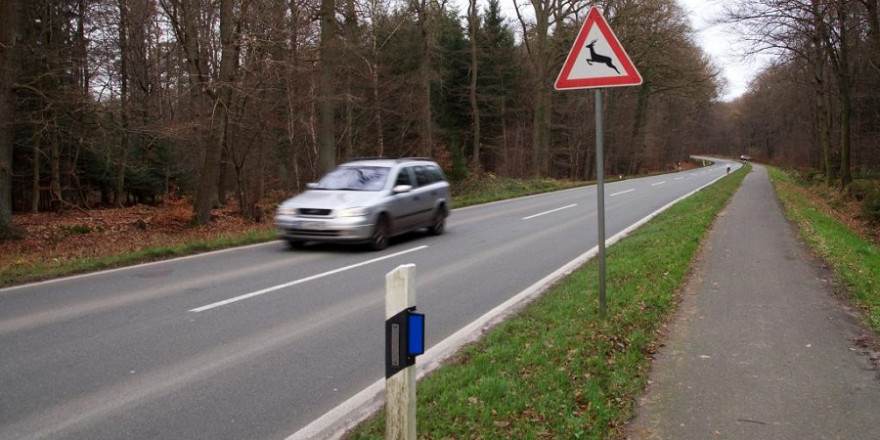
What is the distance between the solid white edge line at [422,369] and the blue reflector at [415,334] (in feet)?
4.07

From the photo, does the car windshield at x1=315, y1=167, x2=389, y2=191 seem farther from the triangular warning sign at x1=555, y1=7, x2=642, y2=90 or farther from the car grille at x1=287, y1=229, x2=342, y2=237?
the triangular warning sign at x1=555, y1=7, x2=642, y2=90

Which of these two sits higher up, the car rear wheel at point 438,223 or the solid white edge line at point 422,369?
the car rear wheel at point 438,223

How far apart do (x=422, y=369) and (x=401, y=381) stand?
2.18 meters

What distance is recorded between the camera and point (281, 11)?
18.8 m

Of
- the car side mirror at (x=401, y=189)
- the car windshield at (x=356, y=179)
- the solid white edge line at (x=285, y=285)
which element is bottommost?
the solid white edge line at (x=285, y=285)

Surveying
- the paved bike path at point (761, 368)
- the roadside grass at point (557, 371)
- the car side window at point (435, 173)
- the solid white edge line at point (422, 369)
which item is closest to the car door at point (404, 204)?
the car side window at point (435, 173)

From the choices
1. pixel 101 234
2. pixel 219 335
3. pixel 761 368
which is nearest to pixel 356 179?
pixel 219 335

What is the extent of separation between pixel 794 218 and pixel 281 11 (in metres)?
15.1

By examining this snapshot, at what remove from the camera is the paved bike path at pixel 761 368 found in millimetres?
4035

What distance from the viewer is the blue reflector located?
3.00m

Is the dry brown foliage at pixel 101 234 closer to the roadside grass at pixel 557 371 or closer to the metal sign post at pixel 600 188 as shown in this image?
the roadside grass at pixel 557 371

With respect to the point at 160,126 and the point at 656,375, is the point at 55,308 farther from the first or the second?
the point at 160,126

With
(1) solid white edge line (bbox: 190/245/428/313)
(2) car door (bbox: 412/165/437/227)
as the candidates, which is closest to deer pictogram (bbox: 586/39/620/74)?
(1) solid white edge line (bbox: 190/245/428/313)

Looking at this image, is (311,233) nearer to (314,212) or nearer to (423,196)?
(314,212)
